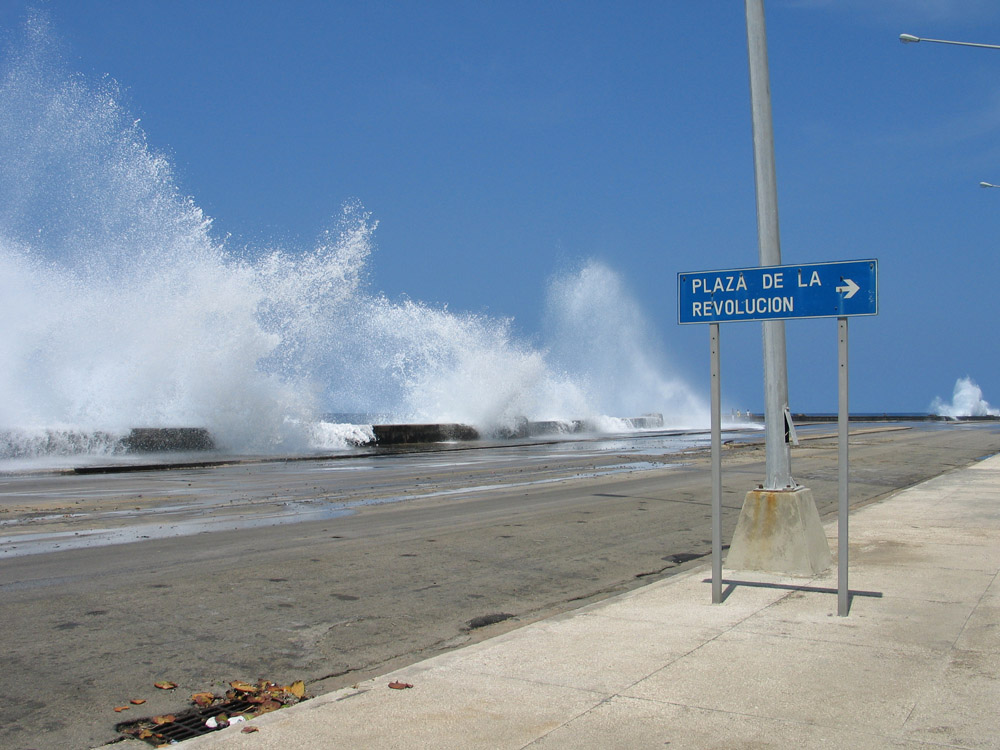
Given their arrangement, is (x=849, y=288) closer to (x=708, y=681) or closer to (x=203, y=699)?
(x=708, y=681)

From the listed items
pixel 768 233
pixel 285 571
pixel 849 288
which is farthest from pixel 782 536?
pixel 285 571

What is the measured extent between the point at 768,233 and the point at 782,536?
103 inches

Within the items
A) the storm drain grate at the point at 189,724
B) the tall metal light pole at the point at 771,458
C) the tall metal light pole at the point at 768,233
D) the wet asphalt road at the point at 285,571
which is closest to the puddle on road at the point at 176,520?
the wet asphalt road at the point at 285,571

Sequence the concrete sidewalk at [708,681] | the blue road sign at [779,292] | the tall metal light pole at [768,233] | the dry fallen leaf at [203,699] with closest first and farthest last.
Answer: the concrete sidewalk at [708,681], the dry fallen leaf at [203,699], the blue road sign at [779,292], the tall metal light pole at [768,233]

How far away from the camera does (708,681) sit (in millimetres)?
4719

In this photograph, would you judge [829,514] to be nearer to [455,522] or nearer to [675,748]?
[455,522]

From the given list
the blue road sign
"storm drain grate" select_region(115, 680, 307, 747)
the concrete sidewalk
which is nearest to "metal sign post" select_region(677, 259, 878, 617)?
the blue road sign

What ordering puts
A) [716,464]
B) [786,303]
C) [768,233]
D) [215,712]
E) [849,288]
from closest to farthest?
1. [215,712]
2. [849,288]
3. [786,303]
4. [716,464]
5. [768,233]

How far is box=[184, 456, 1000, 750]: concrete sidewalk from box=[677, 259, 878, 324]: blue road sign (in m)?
2.12

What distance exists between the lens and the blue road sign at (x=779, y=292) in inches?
244

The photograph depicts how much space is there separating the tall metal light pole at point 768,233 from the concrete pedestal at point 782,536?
18cm

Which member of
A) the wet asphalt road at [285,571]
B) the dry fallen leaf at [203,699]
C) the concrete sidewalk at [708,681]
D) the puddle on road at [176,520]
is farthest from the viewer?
the puddle on road at [176,520]

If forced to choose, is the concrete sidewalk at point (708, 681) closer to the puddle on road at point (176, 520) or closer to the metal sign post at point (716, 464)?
the metal sign post at point (716, 464)

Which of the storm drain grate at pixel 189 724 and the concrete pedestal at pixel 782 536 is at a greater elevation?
the concrete pedestal at pixel 782 536
